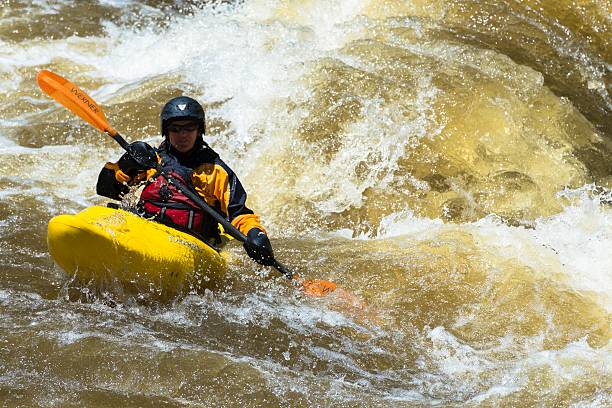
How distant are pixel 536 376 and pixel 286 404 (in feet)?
3.74

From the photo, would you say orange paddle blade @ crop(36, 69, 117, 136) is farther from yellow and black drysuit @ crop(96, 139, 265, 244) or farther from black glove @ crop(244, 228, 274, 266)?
black glove @ crop(244, 228, 274, 266)

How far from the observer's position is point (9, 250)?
430cm

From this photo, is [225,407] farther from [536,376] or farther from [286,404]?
[536,376]

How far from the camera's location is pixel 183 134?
422 cm

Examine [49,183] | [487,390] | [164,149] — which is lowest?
[49,183]

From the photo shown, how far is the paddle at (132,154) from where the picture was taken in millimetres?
4164

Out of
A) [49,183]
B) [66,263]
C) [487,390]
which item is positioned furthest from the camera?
[49,183]

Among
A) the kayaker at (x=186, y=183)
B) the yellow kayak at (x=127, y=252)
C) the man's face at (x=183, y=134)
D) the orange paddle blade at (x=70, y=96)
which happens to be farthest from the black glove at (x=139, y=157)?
the orange paddle blade at (x=70, y=96)

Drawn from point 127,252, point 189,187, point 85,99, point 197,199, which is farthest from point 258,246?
point 85,99

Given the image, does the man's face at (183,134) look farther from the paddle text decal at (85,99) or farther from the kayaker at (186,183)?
the paddle text decal at (85,99)

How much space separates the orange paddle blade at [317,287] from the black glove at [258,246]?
26 cm

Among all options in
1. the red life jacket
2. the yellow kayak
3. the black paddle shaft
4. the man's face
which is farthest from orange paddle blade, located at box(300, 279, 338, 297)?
the man's face

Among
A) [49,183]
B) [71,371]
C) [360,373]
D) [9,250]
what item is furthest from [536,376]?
[49,183]

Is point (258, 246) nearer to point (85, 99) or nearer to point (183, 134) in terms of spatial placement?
point (183, 134)
